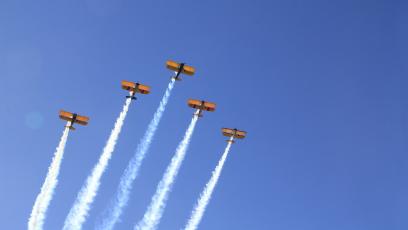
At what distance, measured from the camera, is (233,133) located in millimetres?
110938

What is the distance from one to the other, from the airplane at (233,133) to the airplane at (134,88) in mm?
19254

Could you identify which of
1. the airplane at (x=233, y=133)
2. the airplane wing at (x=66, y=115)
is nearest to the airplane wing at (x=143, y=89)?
the airplane wing at (x=66, y=115)

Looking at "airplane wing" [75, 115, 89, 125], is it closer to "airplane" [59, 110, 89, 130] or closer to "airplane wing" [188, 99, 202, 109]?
"airplane" [59, 110, 89, 130]

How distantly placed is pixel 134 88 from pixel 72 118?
13.3 meters

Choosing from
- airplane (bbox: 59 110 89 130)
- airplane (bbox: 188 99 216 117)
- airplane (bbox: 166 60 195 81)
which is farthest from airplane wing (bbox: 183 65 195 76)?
airplane (bbox: 59 110 89 130)

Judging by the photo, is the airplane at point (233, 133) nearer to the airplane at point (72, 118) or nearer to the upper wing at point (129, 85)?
the upper wing at point (129, 85)

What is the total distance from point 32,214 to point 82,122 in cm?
1966

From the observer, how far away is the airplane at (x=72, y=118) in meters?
102

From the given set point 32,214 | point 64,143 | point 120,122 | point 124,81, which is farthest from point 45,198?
point 124,81

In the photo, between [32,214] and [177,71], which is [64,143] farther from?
[177,71]

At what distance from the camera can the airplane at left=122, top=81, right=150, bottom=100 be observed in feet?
337

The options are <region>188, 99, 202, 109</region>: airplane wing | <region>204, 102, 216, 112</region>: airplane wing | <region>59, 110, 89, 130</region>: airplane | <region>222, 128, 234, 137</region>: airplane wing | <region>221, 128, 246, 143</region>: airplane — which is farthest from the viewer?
<region>222, 128, 234, 137</region>: airplane wing

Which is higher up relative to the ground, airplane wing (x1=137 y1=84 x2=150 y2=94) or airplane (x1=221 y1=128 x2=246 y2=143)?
airplane (x1=221 y1=128 x2=246 y2=143)

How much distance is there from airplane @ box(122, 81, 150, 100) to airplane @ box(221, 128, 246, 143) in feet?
63.2
